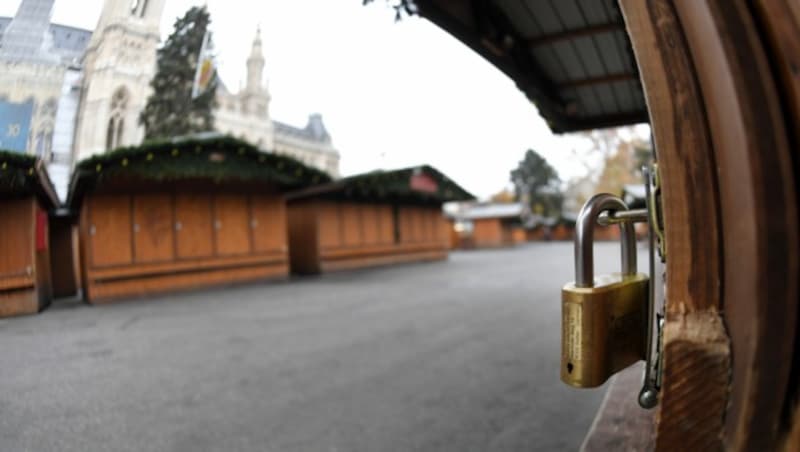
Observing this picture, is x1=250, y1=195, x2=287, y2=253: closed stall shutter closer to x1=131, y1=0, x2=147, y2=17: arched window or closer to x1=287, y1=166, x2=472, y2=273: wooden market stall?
x1=287, y1=166, x2=472, y2=273: wooden market stall

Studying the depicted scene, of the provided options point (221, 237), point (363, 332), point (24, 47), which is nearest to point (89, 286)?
point (221, 237)

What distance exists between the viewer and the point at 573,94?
4129 mm

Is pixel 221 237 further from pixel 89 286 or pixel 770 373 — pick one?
pixel 770 373

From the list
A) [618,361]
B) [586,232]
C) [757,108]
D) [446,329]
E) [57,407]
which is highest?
[757,108]

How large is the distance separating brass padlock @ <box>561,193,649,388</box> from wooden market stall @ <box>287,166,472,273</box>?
11.3 meters

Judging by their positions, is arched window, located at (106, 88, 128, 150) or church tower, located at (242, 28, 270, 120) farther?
church tower, located at (242, 28, 270, 120)

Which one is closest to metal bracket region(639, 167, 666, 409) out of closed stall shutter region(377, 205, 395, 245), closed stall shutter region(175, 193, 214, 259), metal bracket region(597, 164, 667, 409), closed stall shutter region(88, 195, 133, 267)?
metal bracket region(597, 164, 667, 409)

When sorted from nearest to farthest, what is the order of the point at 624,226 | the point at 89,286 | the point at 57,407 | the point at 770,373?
the point at 770,373 → the point at 624,226 → the point at 57,407 → the point at 89,286

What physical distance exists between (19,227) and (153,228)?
29.4ft

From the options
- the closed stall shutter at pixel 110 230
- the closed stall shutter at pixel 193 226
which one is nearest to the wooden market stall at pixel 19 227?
the closed stall shutter at pixel 110 230

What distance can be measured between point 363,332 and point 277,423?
7.91 feet

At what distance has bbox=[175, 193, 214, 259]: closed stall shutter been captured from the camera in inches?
382

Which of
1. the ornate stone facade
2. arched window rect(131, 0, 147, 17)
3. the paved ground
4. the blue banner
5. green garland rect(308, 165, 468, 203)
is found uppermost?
green garland rect(308, 165, 468, 203)

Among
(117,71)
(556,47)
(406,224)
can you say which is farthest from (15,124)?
(406,224)
